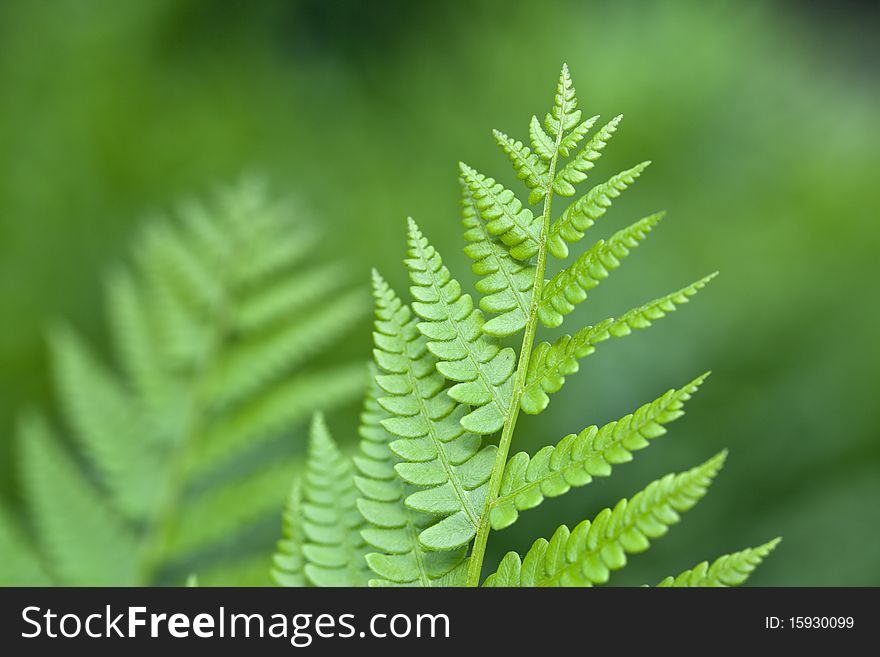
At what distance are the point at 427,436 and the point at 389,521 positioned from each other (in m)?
0.07

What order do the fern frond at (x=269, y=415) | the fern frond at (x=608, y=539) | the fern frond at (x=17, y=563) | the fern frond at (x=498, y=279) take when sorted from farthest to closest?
the fern frond at (x=269, y=415) → the fern frond at (x=17, y=563) → the fern frond at (x=498, y=279) → the fern frond at (x=608, y=539)

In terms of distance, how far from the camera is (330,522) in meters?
0.61

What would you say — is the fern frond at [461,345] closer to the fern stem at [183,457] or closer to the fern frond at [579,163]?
the fern frond at [579,163]

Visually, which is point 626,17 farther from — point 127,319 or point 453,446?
point 453,446

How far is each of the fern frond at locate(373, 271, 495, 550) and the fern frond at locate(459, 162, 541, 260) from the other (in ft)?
0.26

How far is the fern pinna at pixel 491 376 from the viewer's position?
20.2 inches

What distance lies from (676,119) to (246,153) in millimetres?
1062

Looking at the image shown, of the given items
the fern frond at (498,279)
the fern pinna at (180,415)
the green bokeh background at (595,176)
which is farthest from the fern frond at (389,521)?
the green bokeh background at (595,176)

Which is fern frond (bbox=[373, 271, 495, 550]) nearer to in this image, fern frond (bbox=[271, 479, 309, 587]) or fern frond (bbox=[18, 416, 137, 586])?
fern frond (bbox=[271, 479, 309, 587])

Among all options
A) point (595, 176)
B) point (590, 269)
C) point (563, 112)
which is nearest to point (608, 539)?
point (590, 269)

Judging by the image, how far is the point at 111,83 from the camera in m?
2.20

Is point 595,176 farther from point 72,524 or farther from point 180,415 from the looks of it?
point 72,524

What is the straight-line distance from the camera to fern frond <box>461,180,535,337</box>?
54 cm
